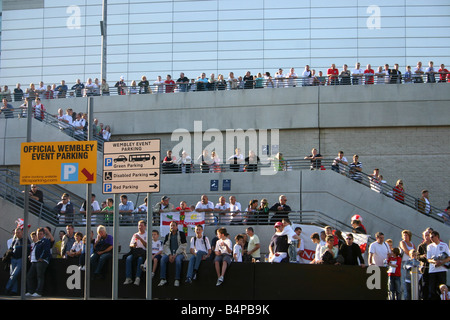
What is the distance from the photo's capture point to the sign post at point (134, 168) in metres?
10.4

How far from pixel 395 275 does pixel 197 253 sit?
480 cm

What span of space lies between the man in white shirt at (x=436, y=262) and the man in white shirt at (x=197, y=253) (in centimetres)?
539

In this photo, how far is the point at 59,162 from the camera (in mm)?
12070

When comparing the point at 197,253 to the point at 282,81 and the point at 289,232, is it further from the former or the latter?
the point at 282,81

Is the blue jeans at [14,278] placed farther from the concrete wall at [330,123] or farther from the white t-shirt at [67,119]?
the white t-shirt at [67,119]

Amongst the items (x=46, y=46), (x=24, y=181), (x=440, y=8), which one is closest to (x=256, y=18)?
(x=440, y=8)

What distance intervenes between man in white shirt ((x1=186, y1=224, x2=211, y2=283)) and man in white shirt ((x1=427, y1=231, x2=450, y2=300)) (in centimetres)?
539

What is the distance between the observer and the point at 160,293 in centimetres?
1650

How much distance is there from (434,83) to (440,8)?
13.3 m

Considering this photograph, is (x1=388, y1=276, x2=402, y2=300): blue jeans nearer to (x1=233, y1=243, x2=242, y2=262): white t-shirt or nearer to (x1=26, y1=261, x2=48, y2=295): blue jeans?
(x1=233, y1=243, x2=242, y2=262): white t-shirt

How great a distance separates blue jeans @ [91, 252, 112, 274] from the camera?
55.4 ft

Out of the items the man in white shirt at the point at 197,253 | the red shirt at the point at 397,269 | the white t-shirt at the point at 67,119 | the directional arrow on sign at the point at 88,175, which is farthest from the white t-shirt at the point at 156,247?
the white t-shirt at the point at 67,119
